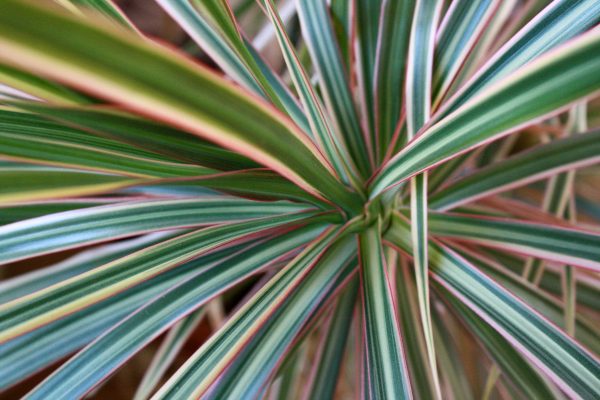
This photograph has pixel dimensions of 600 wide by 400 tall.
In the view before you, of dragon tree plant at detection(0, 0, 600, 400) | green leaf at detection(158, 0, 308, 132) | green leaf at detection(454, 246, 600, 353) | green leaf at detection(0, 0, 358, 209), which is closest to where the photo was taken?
green leaf at detection(0, 0, 358, 209)

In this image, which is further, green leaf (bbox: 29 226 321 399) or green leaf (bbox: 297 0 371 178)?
green leaf (bbox: 297 0 371 178)

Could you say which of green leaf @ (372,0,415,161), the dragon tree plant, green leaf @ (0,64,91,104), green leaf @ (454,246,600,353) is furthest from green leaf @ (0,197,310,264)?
green leaf @ (454,246,600,353)

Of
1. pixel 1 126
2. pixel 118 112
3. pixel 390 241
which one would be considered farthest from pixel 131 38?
pixel 390 241

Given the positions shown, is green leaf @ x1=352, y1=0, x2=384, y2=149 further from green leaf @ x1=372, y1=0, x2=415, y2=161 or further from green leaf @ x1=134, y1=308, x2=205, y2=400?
green leaf @ x1=134, y1=308, x2=205, y2=400

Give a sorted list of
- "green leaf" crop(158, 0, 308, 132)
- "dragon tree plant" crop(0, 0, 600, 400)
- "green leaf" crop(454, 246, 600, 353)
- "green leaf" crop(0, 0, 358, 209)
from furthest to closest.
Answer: "green leaf" crop(454, 246, 600, 353), "green leaf" crop(158, 0, 308, 132), "dragon tree plant" crop(0, 0, 600, 400), "green leaf" crop(0, 0, 358, 209)

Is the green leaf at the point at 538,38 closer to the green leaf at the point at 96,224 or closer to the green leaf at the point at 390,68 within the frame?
the green leaf at the point at 390,68

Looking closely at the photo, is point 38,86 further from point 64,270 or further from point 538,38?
point 538,38

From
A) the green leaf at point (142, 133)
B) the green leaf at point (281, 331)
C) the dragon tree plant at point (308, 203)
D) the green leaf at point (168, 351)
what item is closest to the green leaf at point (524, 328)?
the dragon tree plant at point (308, 203)
